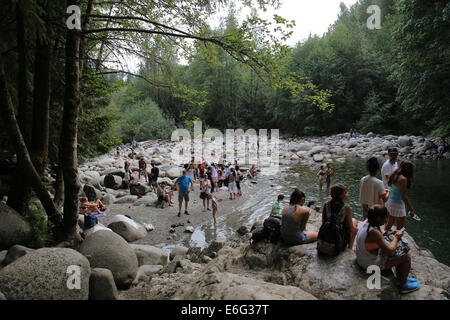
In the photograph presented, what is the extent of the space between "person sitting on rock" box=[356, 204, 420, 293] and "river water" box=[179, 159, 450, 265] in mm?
5159

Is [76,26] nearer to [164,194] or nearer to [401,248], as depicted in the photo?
[401,248]

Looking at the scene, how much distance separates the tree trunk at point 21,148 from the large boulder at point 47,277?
1.66 m

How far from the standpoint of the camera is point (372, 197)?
15.6 ft

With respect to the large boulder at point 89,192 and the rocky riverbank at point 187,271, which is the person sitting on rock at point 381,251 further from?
the large boulder at point 89,192

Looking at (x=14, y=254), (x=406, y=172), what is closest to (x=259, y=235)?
(x=406, y=172)

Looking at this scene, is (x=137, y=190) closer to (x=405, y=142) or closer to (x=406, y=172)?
(x=406, y=172)

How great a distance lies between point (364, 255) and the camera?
331cm

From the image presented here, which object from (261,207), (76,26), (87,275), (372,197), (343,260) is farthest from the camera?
(261,207)

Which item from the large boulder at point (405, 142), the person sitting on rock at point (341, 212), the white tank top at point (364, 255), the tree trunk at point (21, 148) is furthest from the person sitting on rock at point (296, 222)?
the large boulder at point (405, 142)

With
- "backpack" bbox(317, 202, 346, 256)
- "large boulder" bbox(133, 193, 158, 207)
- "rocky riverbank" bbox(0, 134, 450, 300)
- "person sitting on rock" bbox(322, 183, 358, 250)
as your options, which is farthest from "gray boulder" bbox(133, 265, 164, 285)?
"large boulder" bbox(133, 193, 158, 207)

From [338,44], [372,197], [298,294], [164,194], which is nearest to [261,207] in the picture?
[164,194]

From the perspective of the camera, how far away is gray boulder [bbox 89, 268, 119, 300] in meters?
3.45

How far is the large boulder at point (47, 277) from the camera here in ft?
9.56

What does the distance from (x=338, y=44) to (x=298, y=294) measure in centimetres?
4768
